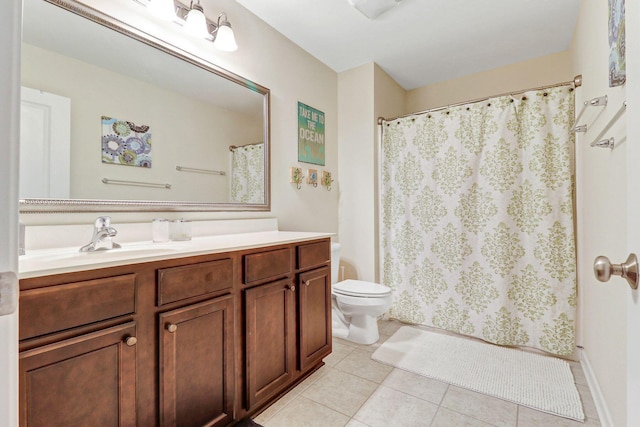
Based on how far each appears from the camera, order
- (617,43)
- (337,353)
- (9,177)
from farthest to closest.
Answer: (337,353) < (617,43) < (9,177)

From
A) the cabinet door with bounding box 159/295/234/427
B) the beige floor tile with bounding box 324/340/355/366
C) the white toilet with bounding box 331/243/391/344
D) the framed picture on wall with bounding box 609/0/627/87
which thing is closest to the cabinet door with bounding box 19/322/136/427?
the cabinet door with bounding box 159/295/234/427

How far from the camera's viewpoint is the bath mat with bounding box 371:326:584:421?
158 cm

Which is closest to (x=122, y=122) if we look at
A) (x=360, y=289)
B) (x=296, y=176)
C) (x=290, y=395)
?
(x=296, y=176)

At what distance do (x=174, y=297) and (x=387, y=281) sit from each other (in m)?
2.05

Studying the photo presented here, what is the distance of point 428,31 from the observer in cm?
225

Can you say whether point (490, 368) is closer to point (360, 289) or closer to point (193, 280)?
point (360, 289)

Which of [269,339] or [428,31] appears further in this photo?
[428,31]

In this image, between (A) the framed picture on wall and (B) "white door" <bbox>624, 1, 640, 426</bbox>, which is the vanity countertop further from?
(A) the framed picture on wall

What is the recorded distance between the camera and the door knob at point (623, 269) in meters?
0.52

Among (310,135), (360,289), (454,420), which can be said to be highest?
(310,135)

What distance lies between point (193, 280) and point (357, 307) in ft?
4.34

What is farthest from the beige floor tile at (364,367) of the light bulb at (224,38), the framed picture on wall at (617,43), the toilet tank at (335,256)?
the light bulb at (224,38)

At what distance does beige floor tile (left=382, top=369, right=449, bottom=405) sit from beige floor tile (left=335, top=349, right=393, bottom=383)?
0.05m

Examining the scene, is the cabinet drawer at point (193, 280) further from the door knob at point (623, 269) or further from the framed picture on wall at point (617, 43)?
the framed picture on wall at point (617, 43)
